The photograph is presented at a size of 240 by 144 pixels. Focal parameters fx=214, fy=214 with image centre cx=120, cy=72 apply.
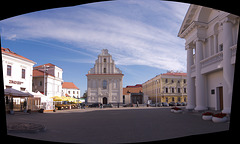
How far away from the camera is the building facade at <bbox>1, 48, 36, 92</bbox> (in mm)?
33375

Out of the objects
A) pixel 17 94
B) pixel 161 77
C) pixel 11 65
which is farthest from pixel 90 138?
pixel 161 77

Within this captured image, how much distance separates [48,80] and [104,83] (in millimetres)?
17977

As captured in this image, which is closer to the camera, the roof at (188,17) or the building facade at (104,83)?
the roof at (188,17)

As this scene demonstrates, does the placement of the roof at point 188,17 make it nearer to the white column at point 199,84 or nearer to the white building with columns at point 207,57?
the white building with columns at point 207,57

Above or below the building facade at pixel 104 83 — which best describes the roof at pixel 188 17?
above

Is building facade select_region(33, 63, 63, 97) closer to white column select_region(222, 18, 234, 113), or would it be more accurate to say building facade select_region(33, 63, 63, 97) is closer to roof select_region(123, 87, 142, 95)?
roof select_region(123, 87, 142, 95)

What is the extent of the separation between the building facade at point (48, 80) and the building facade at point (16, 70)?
7022mm

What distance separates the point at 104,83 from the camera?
64250 millimetres

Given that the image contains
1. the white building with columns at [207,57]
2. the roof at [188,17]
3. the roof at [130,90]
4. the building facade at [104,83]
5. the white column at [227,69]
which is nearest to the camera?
the white column at [227,69]

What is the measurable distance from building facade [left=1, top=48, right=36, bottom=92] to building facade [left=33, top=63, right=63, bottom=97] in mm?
7022

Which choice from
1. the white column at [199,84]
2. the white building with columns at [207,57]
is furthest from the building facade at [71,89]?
the white column at [199,84]

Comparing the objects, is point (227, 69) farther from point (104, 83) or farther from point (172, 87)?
point (172, 87)

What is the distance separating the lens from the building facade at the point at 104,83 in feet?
208

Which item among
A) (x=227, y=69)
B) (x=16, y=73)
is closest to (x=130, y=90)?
(x=16, y=73)
